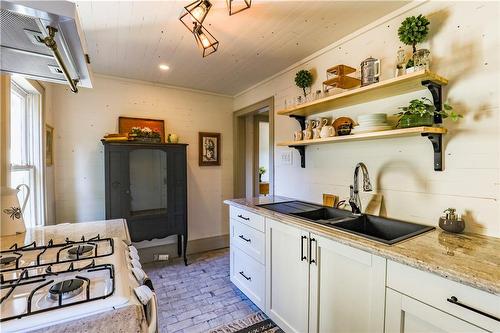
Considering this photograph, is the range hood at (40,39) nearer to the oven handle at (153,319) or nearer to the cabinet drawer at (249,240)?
the oven handle at (153,319)

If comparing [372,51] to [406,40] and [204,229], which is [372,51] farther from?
[204,229]

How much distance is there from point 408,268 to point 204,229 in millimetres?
2849

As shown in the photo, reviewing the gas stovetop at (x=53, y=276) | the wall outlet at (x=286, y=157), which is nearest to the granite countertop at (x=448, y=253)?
the gas stovetop at (x=53, y=276)

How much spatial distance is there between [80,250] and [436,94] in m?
1.99

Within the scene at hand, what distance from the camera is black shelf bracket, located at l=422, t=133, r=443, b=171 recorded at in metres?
1.35

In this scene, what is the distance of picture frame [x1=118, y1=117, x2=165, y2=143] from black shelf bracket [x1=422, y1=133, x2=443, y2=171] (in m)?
2.79

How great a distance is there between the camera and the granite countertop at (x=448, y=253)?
2.72 ft

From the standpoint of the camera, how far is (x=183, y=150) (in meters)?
2.92

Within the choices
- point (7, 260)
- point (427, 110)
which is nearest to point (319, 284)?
point (427, 110)

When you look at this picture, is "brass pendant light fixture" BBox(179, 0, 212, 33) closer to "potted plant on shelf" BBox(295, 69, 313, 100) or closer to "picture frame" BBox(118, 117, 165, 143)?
"potted plant on shelf" BBox(295, 69, 313, 100)

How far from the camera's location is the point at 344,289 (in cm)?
130

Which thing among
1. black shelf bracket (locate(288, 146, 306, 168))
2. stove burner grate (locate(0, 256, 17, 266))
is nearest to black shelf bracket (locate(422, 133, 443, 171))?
black shelf bracket (locate(288, 146, 306, 168))

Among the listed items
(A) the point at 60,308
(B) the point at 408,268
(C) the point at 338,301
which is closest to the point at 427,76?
(B) the point at 408,268

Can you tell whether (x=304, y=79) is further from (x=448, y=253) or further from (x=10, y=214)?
(x=10, y=214)
